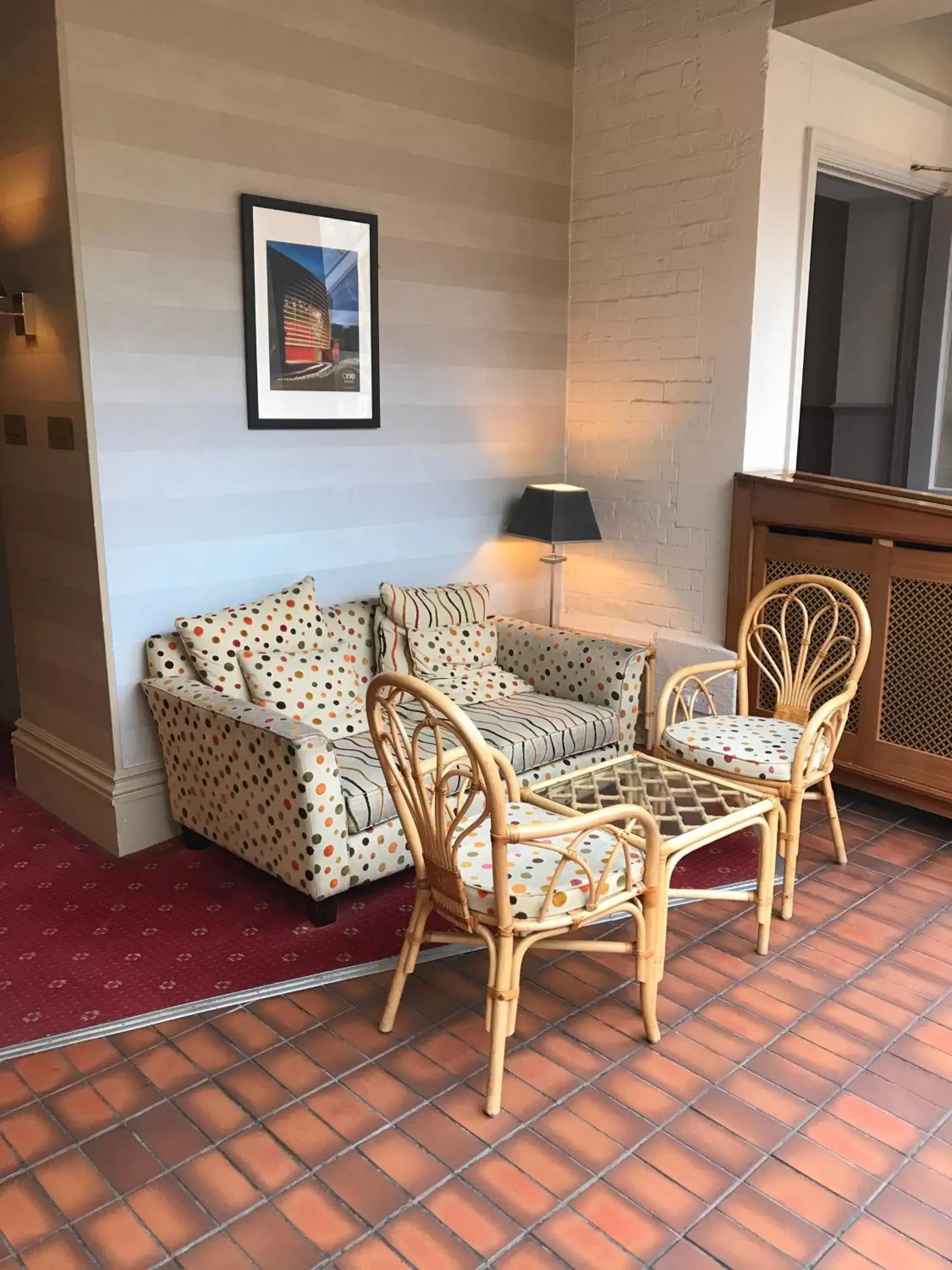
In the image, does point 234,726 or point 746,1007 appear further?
point 234,726

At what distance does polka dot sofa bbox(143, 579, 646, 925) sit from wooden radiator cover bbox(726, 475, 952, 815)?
0.73m

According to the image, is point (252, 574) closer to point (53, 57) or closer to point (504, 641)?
point (504, 641)

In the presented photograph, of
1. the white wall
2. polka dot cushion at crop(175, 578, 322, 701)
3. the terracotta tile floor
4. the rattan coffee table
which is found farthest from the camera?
the white wall

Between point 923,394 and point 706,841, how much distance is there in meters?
3.00

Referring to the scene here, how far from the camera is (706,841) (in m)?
2.45

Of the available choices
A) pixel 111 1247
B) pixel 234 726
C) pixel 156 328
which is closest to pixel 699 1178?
pixel 111 1247

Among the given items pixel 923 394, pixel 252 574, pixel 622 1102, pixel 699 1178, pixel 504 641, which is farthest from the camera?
pixel 923 394

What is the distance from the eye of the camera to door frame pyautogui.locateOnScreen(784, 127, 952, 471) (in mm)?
3756

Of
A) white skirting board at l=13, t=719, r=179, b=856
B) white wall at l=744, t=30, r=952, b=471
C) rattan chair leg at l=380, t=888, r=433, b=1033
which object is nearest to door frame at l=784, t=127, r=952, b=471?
white wall at l=744, t=30, r=952, b=471

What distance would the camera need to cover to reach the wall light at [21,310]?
10.4 ft

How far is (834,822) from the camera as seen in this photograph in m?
3.19

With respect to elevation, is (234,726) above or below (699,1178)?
above

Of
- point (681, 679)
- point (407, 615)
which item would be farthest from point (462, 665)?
point (681, 679)

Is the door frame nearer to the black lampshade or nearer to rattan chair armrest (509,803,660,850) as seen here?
the black lampshade
